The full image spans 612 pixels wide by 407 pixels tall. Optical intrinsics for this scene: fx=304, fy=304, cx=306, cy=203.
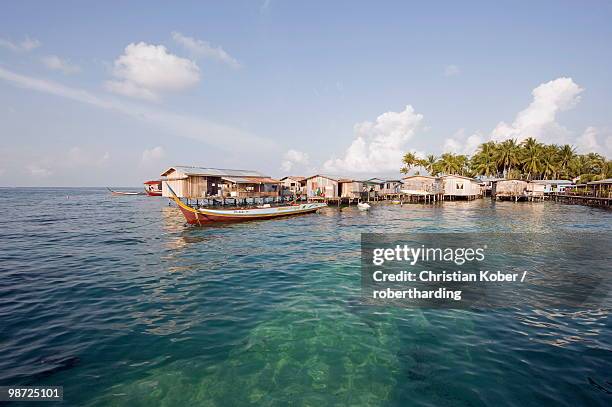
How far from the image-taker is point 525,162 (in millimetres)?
77938

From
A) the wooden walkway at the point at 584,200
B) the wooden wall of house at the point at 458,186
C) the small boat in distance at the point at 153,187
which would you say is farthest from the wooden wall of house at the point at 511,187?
the small boat in distance at the point at 153,187

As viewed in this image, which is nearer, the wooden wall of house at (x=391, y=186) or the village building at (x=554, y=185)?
the village building at (x=554, y=185)

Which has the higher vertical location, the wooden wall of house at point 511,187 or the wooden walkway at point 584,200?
the wooden wall of house at point 511,187

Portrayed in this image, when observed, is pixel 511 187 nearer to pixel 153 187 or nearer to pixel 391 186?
pixel 391 186

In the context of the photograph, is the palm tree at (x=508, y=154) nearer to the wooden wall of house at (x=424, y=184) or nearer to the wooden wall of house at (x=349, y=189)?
the wooden wall of house at (x=424, y=184)

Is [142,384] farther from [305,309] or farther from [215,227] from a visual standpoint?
[215,227]

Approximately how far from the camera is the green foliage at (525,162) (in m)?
78.3

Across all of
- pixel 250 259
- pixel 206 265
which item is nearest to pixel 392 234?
pixel 250 259

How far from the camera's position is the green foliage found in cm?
7831

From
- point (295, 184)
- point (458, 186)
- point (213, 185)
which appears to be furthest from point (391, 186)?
point (213, 185)

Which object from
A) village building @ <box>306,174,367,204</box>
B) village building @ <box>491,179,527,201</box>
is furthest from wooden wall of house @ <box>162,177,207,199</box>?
village building @ <box>491,179,527,201</box>

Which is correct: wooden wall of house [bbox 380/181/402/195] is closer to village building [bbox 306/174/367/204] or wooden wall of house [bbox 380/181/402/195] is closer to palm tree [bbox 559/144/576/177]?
village building [bbox 306/174/367/204]

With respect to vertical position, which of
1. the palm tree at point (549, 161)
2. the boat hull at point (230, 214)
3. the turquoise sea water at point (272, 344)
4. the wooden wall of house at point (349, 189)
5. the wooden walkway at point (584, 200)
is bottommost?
the turquoise sea water at point (272, 344)

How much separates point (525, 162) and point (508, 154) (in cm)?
439
